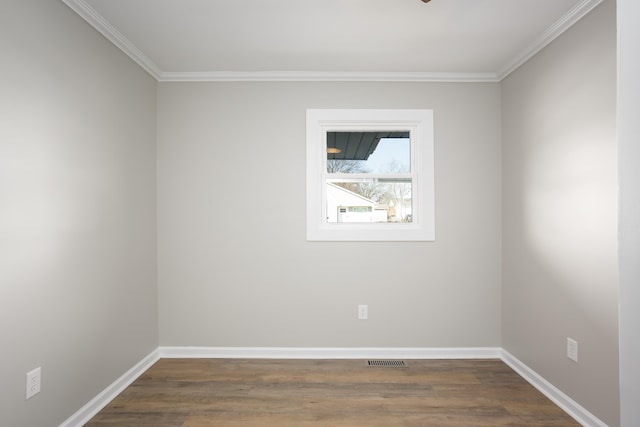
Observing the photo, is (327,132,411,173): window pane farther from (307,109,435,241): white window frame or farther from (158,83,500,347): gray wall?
(158,83,500,347): gray wall

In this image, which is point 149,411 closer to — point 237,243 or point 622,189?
point 237,243

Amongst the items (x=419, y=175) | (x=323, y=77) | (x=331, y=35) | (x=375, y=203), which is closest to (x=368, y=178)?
(x=375, y=203)

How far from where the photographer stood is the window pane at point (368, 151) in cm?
336

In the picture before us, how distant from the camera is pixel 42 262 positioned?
1.94 meters

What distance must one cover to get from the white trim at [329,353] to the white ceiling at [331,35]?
96.0 inches

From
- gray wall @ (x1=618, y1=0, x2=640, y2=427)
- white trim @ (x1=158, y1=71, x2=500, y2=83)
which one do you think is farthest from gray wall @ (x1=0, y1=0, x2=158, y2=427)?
gray wall @ (x1=618, y1=0, x2=640, y2=427)

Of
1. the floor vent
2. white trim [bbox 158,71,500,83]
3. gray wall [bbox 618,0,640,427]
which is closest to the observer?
gray wall [bbox 618,0,640,427]

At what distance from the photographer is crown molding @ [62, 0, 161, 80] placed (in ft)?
7.18

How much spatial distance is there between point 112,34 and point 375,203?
2446 millimetres

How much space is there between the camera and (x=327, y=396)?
2.55 metres

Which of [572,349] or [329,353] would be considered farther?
[329,353]

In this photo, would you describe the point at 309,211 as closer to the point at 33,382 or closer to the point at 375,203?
the point at 375,203

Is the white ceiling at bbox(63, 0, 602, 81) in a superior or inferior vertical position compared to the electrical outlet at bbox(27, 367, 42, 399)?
superior

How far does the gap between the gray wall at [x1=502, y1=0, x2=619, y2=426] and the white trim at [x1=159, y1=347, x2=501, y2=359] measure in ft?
1.09
